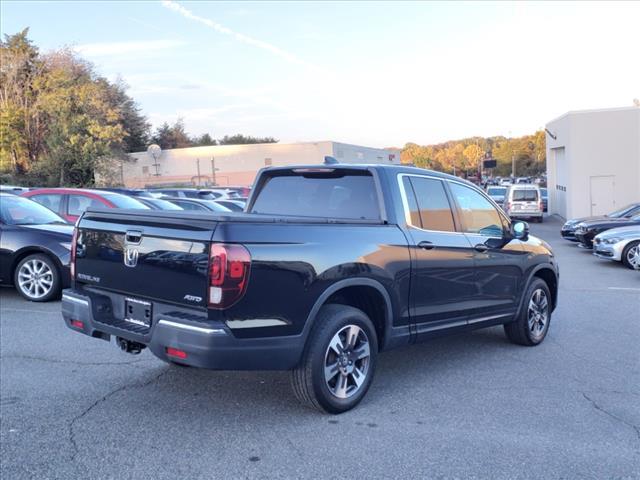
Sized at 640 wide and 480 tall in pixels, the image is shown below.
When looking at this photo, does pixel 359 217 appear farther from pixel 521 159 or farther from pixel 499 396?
pixel 521 159

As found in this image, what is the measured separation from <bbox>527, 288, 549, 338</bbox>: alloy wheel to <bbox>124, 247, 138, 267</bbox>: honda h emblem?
4270mm

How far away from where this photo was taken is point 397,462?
3.81 metres

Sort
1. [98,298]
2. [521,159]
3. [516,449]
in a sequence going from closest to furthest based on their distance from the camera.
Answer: [516,449] < [98,298] < [521,159]

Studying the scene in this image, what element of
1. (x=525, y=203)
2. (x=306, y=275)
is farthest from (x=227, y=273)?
(x=525, y=203)

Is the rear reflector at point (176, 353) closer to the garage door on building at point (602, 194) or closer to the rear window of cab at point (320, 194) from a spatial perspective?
the rear window of cab at point (320, 194)

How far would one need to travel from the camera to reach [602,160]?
1109 inches

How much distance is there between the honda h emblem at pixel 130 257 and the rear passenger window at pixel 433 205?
2.42 meters

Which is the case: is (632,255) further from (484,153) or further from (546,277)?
(484,153)

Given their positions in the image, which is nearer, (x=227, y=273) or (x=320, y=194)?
(x=227, y=273)

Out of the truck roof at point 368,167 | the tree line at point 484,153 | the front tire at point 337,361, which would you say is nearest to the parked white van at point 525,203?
the truck roof at point 368,167

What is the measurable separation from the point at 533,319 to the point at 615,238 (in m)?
8.39

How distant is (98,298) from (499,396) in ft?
10.7

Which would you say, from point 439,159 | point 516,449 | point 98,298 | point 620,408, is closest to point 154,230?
point 98,298

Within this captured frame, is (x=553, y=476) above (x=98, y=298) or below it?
below
